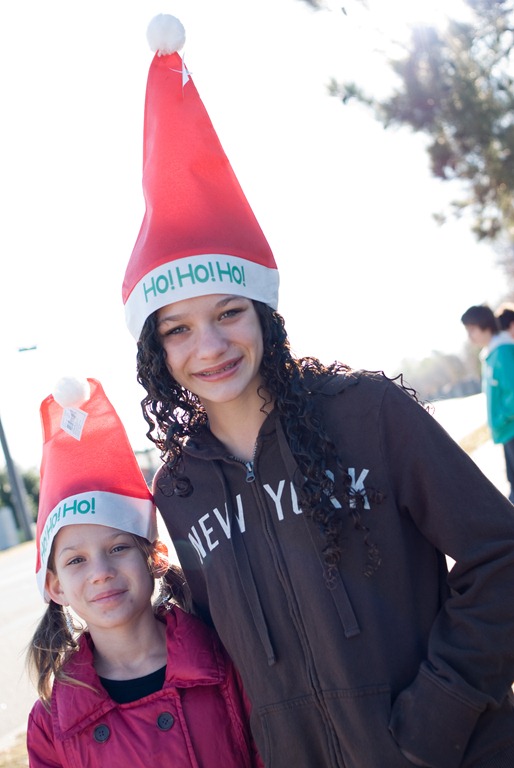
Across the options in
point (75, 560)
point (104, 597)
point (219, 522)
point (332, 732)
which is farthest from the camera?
point (75, 560)

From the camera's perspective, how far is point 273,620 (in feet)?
7.67

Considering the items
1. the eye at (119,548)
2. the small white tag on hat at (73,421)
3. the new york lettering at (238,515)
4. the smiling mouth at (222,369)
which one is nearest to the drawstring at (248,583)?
the new york lettering at (238,515)

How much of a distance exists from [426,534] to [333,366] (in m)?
0.56

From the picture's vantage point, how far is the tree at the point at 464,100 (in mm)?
8203

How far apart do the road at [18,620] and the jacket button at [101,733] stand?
0.80 meters

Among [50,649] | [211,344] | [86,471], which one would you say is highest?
[211,344]

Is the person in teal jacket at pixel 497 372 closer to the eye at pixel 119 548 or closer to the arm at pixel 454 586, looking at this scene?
the eye at pixel 119 548

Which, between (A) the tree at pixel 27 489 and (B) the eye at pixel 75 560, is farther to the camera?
(A) the tree at pixel 27 489

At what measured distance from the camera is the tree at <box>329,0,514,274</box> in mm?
8203

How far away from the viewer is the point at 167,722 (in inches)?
101

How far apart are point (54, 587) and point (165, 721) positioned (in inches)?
25.6

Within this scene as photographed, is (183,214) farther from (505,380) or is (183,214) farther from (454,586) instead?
(505,380)

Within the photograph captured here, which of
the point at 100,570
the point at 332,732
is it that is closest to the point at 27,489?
the point at 100,570

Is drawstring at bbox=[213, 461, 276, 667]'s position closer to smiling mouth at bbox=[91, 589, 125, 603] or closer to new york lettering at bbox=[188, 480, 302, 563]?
new york lettering at bbox=[188, 480, 302, 563]
